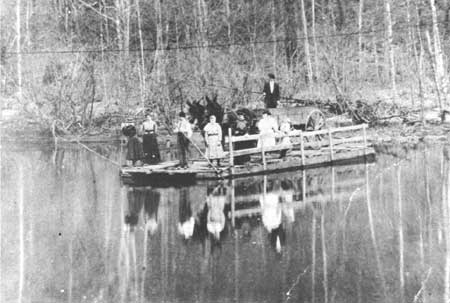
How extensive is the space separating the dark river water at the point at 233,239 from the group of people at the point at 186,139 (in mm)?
1846

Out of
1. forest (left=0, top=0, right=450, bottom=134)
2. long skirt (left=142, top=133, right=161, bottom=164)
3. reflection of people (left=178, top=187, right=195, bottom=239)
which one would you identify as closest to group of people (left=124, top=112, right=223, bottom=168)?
long skirt (left=142, top=133, right=161, bottom=164)

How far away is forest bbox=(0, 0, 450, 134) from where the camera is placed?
37750 mm

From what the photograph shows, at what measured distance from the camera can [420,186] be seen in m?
19.0

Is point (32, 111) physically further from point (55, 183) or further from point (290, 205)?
point (290, 205)

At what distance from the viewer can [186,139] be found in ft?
75.0

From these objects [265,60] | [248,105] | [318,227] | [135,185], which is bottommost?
[318,227]

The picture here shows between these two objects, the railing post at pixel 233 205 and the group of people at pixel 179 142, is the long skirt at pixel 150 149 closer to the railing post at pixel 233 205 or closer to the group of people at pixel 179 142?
the group of people at pixel 179 142

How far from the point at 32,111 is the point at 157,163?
1634cm

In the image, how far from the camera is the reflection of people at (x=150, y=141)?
24.2 metres

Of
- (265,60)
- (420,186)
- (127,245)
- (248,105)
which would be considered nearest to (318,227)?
(127,245)

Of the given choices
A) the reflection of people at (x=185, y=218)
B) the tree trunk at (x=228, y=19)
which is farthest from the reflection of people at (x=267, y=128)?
the tree trunk at (x=228, y=19)

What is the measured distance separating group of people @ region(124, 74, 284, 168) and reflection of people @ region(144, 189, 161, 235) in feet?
10.4

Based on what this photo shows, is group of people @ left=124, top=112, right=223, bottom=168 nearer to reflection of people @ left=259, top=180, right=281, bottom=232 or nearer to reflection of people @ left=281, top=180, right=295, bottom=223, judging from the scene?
reflection of people @ left=281, top=180, right=295, bottom=223

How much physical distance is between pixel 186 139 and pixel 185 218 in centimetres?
725
